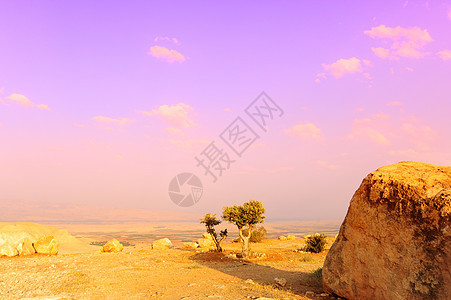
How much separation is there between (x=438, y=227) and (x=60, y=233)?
32826mm

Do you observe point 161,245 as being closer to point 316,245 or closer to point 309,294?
point 316,245

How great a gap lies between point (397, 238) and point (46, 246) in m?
22.2

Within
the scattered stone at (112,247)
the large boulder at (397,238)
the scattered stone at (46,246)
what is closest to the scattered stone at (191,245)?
the scattered stone at (112,247)

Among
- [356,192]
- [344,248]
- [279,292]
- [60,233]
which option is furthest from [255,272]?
[60,233]

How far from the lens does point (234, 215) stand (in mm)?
21109

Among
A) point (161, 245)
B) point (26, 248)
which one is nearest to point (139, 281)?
point (26, 248)

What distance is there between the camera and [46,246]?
21.2 meters

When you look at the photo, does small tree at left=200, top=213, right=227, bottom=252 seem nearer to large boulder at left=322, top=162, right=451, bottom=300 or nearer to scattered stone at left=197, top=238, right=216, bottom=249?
scattered stone at left=197, top=238, right=216, bottom=249

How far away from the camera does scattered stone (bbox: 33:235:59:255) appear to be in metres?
21.1

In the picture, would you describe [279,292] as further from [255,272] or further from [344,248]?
[255,272]

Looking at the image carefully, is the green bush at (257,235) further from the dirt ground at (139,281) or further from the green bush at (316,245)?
the dirt ground at (139,281)

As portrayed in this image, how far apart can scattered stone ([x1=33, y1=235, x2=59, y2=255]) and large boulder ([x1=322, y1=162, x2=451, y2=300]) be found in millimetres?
19677

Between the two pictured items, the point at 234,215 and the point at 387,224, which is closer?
the point at 387,224

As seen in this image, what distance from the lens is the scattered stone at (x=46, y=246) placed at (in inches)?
832
